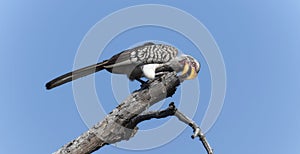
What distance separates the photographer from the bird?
256 inches

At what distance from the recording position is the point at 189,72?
20.5 feet

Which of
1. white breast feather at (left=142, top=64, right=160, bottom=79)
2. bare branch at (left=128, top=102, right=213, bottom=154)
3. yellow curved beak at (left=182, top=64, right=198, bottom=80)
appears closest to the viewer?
bare branch at (left=128, top=102, right=213, bottom=154)

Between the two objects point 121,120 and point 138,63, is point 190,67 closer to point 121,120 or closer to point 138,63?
point 138,63

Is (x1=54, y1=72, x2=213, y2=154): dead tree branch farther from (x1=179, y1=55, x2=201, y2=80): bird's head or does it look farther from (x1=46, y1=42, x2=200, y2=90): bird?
(x1=46, y1=42, x2=200, y2=90): bird

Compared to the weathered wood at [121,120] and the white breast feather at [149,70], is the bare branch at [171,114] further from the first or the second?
the white breast feather at [149,70]

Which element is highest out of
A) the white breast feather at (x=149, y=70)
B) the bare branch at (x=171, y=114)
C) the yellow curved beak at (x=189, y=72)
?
the white breast feather at (x=149, y=70)

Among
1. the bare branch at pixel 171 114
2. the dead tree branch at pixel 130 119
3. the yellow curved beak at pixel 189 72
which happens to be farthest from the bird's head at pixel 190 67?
the bare branch at pixel 171 114

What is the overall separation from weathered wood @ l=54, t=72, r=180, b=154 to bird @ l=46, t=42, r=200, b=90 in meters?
0.39

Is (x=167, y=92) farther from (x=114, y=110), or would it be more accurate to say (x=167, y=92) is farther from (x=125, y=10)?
(x=125, y=10)

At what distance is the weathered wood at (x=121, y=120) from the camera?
581cm

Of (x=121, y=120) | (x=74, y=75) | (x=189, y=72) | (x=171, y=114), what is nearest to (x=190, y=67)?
(x=189, y=72)

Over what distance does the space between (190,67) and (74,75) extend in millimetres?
1515

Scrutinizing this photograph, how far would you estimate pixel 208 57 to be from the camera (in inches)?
243

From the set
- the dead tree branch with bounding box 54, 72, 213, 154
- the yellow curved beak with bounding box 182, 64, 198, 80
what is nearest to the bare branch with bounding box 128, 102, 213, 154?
the dead tree branch with bounding box 54, 72, 213, 154
